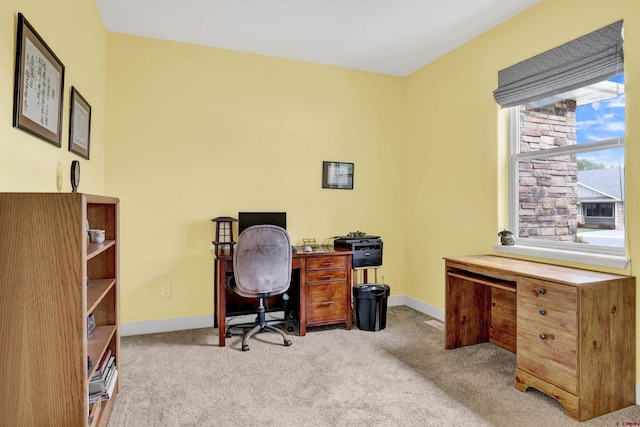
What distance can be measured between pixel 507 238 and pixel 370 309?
1.33 m

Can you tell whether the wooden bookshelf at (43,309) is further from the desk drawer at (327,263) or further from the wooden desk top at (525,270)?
the wooden desk top at (525,270)

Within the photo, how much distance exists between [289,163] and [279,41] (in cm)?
115

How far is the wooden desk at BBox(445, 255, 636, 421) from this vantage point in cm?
197

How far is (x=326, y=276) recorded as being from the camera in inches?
133

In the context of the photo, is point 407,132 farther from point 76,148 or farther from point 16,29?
point 16,29

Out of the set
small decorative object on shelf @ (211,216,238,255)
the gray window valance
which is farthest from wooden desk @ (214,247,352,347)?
the gray window valance

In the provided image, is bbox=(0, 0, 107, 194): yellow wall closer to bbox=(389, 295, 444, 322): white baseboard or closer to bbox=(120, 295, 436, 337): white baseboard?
bbox=(120, 295, 436, 337): white baseboard

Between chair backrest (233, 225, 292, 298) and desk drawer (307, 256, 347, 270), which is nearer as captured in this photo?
chair backrest (233, 225, 292, 298)

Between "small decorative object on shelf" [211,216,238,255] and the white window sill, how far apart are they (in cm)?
232

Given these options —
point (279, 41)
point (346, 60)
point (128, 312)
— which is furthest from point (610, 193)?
point (128, 312)

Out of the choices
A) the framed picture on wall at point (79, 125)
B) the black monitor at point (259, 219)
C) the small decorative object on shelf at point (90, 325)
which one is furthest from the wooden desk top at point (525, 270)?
the framed picture on wall at point (79, 125)

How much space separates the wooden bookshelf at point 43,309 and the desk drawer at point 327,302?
2119 mm

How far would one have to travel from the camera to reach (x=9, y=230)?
1.30 m

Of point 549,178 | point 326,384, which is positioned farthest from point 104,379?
point 549,178
